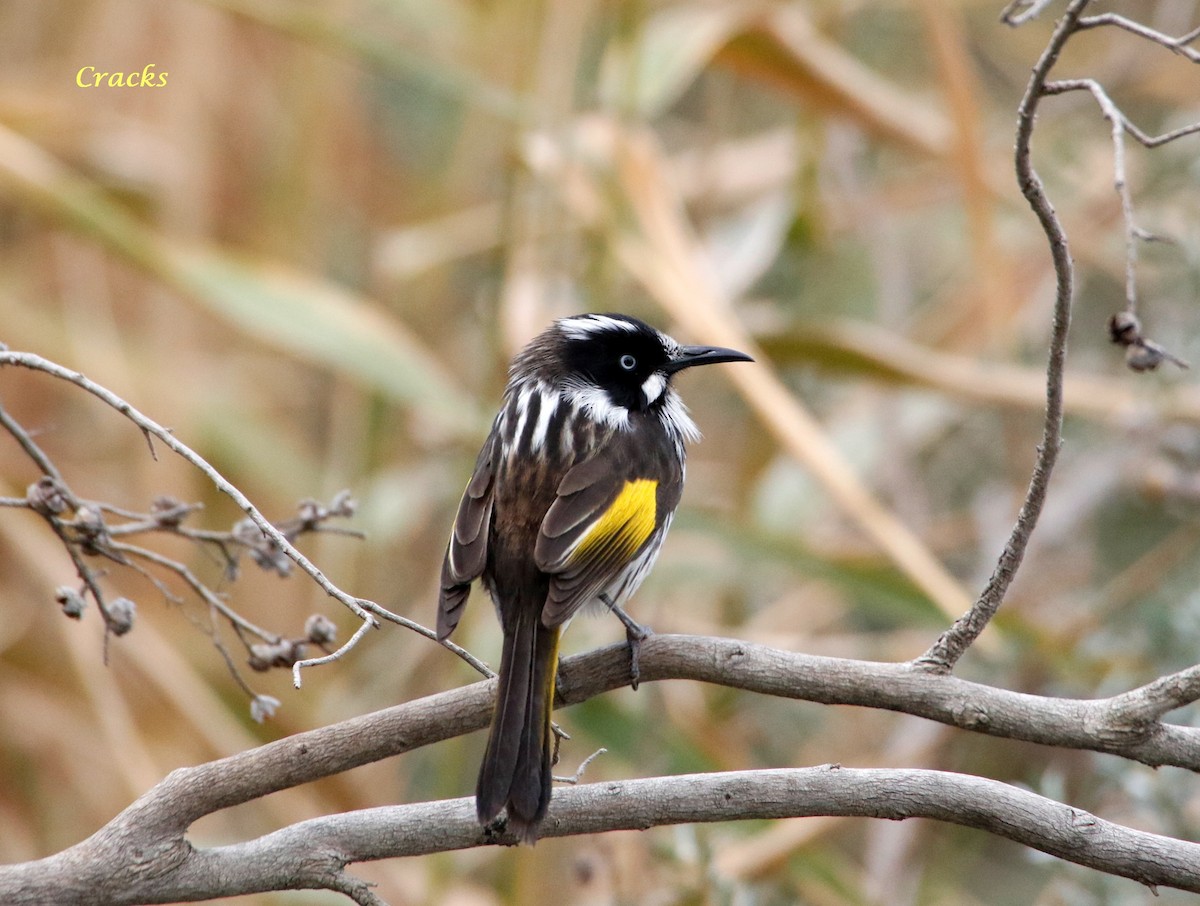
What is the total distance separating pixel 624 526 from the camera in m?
3.25

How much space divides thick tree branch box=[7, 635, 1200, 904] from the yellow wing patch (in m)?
0.69

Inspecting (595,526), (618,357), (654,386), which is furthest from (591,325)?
(595,526)

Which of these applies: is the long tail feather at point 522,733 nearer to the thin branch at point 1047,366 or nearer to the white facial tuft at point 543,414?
the white facial tuft at point 543,414

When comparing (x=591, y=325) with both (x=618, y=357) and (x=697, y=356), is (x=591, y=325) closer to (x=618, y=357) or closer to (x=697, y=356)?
(x=618, y=357)

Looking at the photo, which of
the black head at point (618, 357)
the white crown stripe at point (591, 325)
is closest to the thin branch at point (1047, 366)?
the black head at point (618, 357)

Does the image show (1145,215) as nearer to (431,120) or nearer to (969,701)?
(431,120)

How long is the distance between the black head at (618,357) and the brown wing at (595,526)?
408 mm

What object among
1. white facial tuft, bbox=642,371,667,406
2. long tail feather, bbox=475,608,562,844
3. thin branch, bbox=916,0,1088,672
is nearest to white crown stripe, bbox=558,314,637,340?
white facial tuft, bbox=642,371,667,406

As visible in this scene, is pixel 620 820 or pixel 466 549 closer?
pixel 620 820

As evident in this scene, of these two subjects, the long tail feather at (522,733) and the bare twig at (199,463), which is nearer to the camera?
the bare twig at (199,463)

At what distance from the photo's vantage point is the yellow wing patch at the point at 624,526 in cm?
314

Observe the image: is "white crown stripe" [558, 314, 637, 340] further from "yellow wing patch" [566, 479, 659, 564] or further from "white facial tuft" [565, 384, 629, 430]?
"yellow wing patch" [566, 479, 659, 564]

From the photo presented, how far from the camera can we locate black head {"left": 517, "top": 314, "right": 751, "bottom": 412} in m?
3.81

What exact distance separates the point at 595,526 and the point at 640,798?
966mm
